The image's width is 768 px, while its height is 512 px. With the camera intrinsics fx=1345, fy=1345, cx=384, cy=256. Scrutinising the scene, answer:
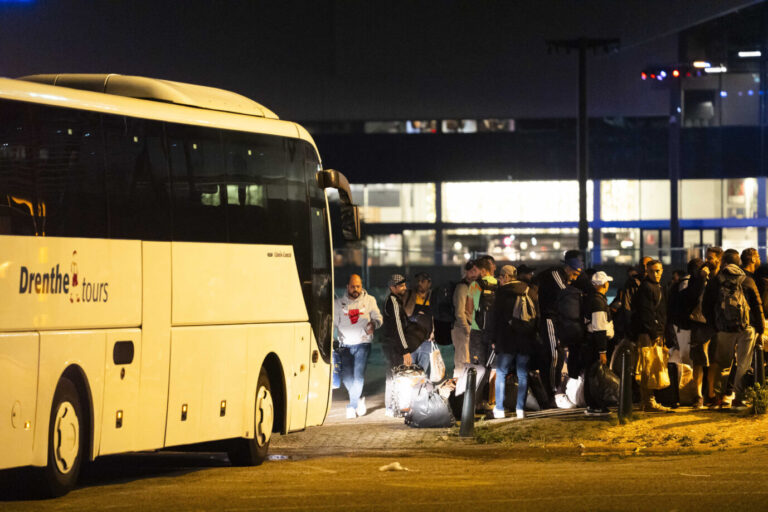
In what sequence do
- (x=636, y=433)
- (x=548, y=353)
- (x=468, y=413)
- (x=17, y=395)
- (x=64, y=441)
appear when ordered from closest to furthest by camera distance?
(x=17, y=395) → (x=64, y=441) → (x=636, y=433) → (x=468, y=413) → (x=548, y=353)

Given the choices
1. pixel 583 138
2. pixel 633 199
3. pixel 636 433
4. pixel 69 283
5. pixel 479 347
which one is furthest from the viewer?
pixel 633 199

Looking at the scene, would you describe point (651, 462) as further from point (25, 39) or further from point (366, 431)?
point (25, 39)

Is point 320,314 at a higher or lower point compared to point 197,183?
lower

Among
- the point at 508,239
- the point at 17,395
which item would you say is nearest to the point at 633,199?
the point at 508,239

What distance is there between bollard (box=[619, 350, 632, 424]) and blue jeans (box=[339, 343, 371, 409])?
361 centimetres

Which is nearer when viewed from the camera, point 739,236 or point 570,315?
point 570,315

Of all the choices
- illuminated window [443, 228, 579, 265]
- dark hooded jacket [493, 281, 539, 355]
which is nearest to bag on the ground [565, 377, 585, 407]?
dark hooded jacket [493, 281, 539, 355]

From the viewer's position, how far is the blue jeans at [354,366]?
56.2ft

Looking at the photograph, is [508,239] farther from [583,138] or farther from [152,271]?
[152,271]

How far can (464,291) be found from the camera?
16.7 metres

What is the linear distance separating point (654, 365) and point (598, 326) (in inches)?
33.0

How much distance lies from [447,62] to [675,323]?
3698 centimetres

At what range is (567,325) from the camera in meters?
15.7

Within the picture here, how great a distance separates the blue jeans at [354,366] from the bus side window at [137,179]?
6.51 meters
